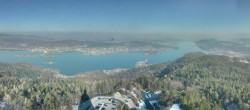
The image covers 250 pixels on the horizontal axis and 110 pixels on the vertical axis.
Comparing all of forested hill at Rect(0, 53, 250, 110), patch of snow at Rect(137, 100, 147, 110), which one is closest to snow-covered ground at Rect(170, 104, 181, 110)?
forested hill at Rect(0, 53, 250, 110)

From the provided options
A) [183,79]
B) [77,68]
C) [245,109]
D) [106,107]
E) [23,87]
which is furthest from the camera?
[77,68]

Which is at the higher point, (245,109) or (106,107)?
(106,107)

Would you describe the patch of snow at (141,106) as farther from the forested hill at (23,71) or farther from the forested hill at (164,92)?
the forested hill at (23,71)

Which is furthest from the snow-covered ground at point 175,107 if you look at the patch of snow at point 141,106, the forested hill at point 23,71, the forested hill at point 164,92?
the forested hill at point 23,71

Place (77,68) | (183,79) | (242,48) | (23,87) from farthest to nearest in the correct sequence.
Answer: (242,48) → (77,68) → (183,79) → (23,87)

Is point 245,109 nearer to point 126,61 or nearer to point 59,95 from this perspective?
point 59,95

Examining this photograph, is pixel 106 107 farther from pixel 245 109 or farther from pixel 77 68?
pixel 77 68

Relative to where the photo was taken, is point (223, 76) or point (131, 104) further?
A: point (223, 76)

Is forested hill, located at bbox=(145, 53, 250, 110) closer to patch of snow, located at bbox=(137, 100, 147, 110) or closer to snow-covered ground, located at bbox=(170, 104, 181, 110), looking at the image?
snow-covered ground, located at bbox=(170, 104, 181, 110)

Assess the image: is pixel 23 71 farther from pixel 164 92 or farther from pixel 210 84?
pixel 164 92

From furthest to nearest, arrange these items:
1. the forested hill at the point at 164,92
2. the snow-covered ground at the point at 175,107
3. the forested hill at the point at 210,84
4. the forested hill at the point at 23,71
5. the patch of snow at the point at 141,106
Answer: the forested hill at the point at 23,71 → the forested hill at the point at 164,92 → the forested hill at the point at 210,84 → the patch of snow at the point at 141,106 → the snow-covered ground at the point at 175,107

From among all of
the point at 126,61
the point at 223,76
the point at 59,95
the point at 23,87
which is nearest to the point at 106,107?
the point at 59,95
